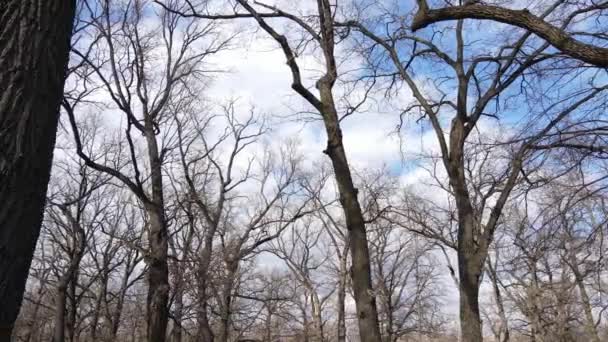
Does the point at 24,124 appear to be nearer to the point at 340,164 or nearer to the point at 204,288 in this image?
the point at 340,164

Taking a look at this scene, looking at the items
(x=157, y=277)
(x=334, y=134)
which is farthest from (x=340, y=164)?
(x=157, y=277)

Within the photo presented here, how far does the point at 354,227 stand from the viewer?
23.7 ft

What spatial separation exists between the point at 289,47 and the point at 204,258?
27.4 ft

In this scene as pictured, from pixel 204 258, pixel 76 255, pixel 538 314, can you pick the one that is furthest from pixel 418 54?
pixel 538 314

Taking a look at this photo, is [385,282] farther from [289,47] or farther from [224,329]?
[289,47]

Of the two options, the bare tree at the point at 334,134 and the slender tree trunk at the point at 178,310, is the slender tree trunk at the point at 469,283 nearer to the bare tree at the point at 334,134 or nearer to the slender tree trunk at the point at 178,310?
the bare tree at the point at 334,134

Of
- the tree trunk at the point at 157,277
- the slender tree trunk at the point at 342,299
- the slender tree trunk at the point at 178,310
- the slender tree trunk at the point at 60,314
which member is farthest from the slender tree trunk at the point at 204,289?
the slender tree trunk at the point at 342,299

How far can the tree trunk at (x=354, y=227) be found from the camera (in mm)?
6844

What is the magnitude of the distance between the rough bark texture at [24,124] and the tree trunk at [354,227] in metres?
5.45

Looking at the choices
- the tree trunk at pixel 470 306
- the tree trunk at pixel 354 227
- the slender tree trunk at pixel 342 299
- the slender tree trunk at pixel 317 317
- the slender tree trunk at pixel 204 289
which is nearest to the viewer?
the tree trunk at pixel 354 227

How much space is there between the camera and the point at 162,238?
10.8 m

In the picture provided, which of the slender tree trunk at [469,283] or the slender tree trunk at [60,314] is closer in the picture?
the slender tree trunk at [469,283]

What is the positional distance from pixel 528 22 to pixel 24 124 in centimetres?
444

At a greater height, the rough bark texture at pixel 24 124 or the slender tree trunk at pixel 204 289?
the slender tree trunk at pixel 204 289
